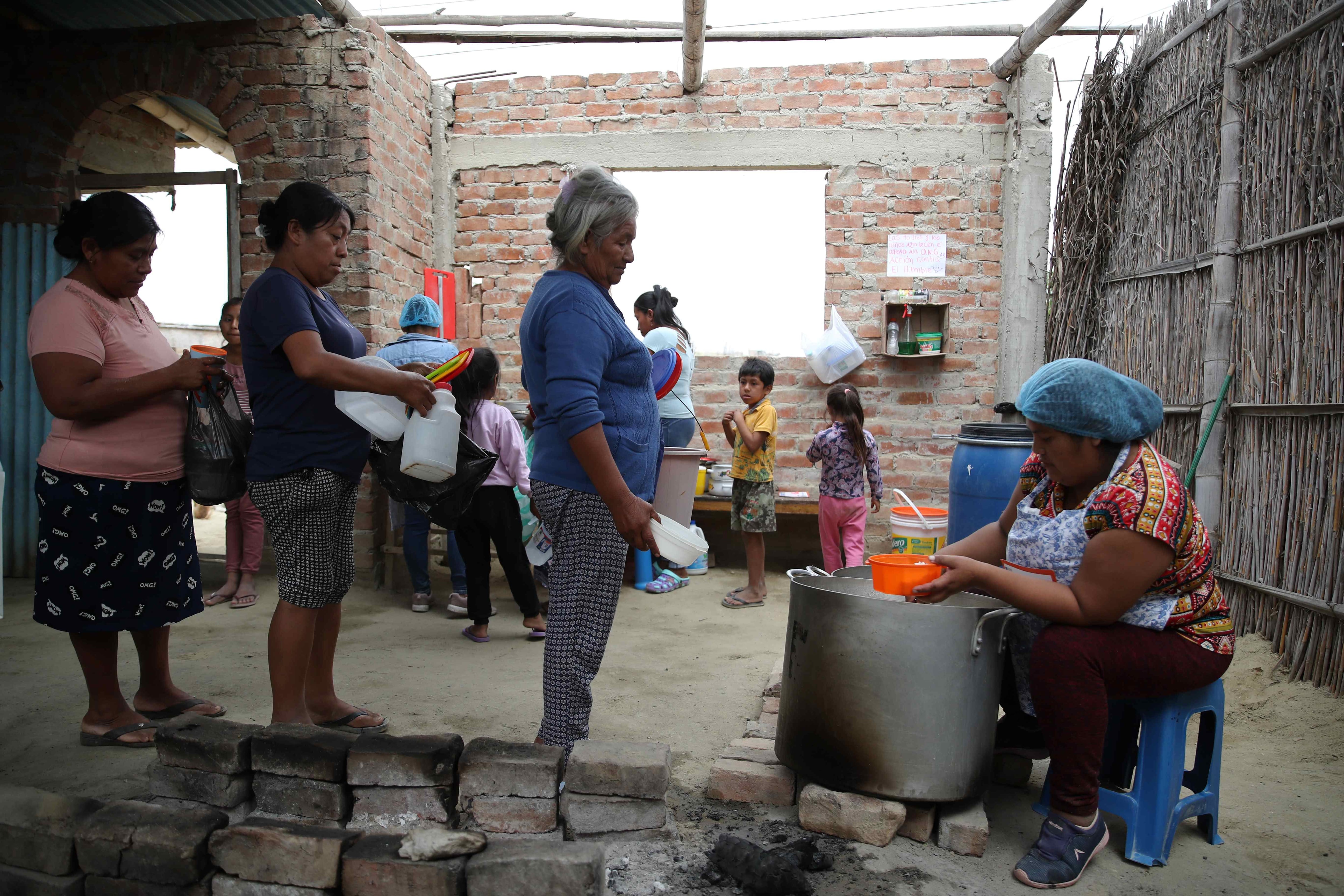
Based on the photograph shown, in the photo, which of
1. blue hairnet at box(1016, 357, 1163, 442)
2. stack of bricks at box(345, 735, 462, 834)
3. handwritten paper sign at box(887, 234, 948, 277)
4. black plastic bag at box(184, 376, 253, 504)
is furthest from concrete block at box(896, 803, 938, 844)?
handwritten paper sign at box(887, 234, 948, 277)

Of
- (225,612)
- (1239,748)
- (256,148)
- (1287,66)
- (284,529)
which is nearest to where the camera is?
(284,529)

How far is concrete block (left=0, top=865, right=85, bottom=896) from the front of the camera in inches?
70.0

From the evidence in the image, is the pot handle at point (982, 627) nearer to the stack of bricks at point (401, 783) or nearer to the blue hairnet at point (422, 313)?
the stack of bricks at point (401, 783)

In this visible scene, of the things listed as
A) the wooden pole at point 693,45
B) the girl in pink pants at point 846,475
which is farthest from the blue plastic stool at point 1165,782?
the wooden pole at point 693,45

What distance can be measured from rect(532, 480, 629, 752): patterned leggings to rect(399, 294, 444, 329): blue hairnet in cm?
221

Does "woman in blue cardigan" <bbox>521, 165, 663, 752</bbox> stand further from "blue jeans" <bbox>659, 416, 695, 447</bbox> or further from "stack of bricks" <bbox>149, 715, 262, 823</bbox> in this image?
"blue jeans" <bbox>659, 416, 695, 447</bbox>

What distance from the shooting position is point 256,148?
15.7 feet

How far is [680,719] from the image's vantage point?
310 cm

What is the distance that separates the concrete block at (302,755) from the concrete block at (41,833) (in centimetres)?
34

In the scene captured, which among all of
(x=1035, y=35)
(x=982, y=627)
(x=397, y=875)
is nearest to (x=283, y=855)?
(x=397, y=875)

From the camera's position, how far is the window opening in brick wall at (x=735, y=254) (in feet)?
19.5

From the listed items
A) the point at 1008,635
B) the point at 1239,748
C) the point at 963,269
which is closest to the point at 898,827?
the point at 1008,635

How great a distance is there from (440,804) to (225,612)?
3.02 m

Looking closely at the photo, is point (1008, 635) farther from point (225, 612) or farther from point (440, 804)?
point (225, 612)
